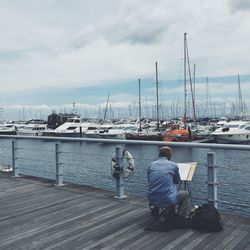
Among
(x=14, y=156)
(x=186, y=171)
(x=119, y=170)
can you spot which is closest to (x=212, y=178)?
(x=186, y=171)

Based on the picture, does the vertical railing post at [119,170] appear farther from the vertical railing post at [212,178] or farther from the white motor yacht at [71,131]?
the white motor yacht at [71,131]

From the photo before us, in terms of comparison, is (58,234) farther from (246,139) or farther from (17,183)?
(246,139)

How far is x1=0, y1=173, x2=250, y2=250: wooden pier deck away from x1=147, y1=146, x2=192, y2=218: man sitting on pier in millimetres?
403

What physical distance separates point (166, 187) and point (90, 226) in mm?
1390

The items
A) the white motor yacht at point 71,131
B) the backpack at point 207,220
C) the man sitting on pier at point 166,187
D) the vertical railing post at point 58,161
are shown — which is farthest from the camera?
the white motor yacht at point 71,131

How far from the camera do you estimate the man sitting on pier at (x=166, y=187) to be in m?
5.44

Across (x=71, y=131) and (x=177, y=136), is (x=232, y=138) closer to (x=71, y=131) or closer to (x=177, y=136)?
(x=177, y=136)

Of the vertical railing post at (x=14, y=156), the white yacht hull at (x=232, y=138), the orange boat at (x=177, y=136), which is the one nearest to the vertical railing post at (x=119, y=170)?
the vertical railing post at (x=14, y=156)

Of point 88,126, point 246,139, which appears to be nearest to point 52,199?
point 246,139

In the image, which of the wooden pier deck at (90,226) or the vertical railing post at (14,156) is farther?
the vertical railing post at (14,156)

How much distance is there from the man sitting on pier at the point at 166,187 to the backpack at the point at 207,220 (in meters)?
0.20

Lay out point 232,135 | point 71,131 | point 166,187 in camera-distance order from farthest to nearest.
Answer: point 71,131
point 232,135
point 166,187

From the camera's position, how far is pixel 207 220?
5.32 meters

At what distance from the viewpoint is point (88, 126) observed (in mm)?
68625
